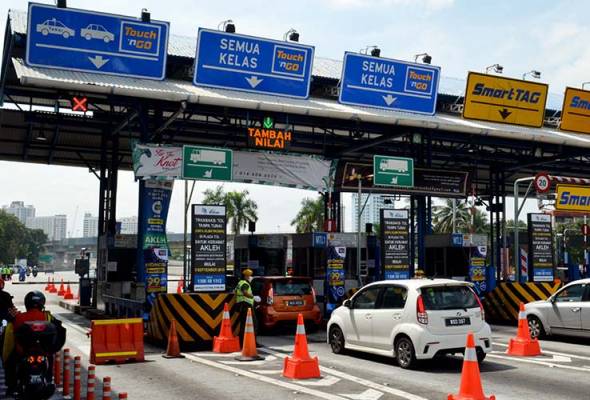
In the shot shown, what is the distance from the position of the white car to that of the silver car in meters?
4.36

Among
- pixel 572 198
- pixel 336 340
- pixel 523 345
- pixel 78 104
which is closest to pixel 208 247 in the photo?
pixel 78 104

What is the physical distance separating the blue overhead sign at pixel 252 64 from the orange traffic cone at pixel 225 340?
31.7ft

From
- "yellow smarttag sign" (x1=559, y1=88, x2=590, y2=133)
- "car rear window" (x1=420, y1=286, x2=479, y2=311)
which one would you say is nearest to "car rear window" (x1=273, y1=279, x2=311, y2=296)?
"car rear window" (x1=420, y1=286, x2=479, y2=311)

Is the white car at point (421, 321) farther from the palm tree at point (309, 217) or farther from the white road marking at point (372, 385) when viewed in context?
the palm tree at point (309, 217)

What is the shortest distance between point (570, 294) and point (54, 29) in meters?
15.8

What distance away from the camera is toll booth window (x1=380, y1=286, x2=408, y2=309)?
37.9ft

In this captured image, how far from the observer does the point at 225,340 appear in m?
13.7

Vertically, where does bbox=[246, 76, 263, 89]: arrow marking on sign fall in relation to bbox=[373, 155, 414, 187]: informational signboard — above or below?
above

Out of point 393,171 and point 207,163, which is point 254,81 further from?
point 393,171

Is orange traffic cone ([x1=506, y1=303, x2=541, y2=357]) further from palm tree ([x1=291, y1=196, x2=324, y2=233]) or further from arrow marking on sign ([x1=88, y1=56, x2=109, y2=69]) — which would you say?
palm tree ([x1=291, y1=196, x2=324, y2=233])

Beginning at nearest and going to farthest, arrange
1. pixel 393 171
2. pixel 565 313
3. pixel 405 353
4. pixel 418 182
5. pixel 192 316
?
pixel 405 353 < pixel 192 316 < pixel 565 313 < pixel 393 171 < pixel 418 182

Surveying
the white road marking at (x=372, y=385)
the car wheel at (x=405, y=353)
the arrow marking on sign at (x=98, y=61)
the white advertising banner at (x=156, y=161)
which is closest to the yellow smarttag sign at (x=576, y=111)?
the white advertising banner at (x=156, y=161)

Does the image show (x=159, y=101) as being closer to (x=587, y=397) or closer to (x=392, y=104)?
(x=392, y=104)

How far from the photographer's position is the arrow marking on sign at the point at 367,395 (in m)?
8.80
